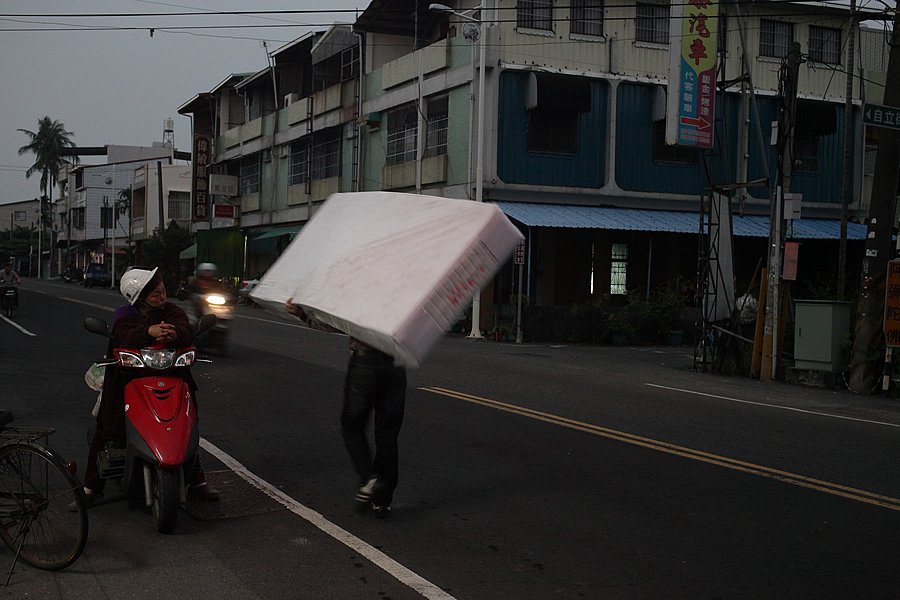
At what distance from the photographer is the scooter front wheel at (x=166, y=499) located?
5.63 m

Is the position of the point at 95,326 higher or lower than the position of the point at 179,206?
lower

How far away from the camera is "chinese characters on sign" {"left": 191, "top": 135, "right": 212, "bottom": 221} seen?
176ft

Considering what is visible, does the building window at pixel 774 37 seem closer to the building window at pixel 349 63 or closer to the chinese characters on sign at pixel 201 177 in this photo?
the building window at pixel 349 63

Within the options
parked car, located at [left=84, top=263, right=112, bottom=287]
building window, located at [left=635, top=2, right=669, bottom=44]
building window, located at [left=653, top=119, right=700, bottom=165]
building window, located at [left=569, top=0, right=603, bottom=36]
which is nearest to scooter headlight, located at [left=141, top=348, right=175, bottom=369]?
building window, located at [left=569, top=0, right=603, bottom=36]

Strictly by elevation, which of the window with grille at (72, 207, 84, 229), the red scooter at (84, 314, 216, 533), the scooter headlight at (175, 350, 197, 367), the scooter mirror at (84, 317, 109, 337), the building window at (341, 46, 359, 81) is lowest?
the red scooter at (84, 314, 216, 533)

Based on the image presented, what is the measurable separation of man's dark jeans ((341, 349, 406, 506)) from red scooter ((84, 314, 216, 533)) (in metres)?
1.04

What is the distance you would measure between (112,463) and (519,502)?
9.25 feet

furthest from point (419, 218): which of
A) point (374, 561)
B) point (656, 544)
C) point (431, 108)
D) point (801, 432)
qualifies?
point (431, 108)

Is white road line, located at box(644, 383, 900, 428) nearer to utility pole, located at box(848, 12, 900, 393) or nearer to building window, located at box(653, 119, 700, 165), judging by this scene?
utility pole, located at box(848, 12, 900, 393)

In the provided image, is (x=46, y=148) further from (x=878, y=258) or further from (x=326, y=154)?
(x=878, y=258)

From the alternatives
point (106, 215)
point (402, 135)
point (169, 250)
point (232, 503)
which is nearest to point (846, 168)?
point (402, 135)

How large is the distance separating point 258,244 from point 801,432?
116 ft

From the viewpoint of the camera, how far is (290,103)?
4497cm

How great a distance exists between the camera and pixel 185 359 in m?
5.96
